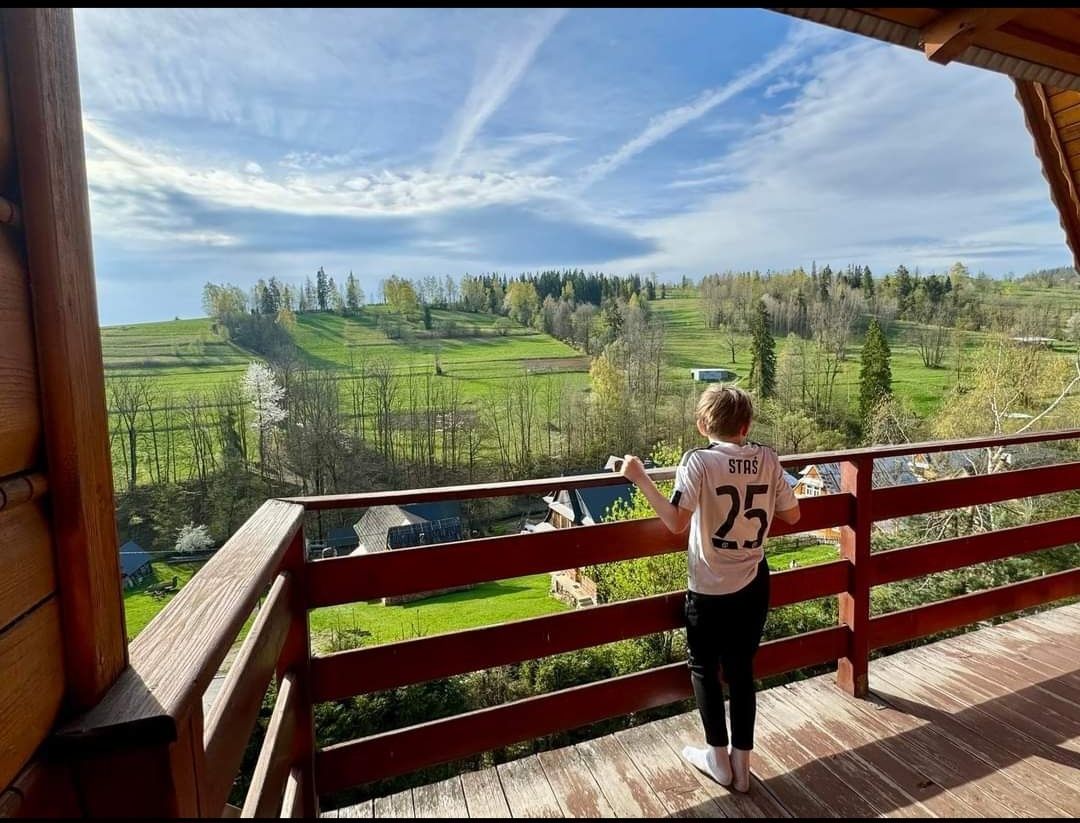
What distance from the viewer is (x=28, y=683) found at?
544mm

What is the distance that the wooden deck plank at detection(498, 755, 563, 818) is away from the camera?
1.71m

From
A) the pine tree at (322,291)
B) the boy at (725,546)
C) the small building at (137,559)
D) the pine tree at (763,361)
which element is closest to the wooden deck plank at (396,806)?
the boy at (725,546)

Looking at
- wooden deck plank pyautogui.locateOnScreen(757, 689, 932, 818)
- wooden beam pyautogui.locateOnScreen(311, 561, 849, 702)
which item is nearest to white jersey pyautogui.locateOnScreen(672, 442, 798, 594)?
wooden beam pyautogui.locateOnScreen(311, 561, 849, 702)

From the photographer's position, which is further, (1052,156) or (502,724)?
(1052,156)

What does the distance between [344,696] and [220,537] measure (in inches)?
609

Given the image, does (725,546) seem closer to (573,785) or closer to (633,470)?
(633,470)

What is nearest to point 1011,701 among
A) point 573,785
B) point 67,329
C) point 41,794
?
point 573,785

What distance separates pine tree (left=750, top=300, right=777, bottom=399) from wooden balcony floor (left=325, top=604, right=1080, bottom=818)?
71.6 feet

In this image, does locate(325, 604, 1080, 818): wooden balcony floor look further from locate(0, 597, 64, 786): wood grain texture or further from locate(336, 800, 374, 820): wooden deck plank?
locate(0, 597, 64, 786): wood grain texture

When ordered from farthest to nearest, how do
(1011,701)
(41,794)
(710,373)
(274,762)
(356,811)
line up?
(710,373) → (1011,701) → (356,811) → (274,762) → (41,794)

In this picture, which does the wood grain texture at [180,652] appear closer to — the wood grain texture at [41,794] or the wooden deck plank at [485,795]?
the wood grain texture at [41,794]

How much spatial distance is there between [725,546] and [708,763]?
75 cm

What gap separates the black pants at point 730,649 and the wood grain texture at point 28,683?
1.56 metres

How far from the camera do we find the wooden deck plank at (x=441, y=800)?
1734mm
